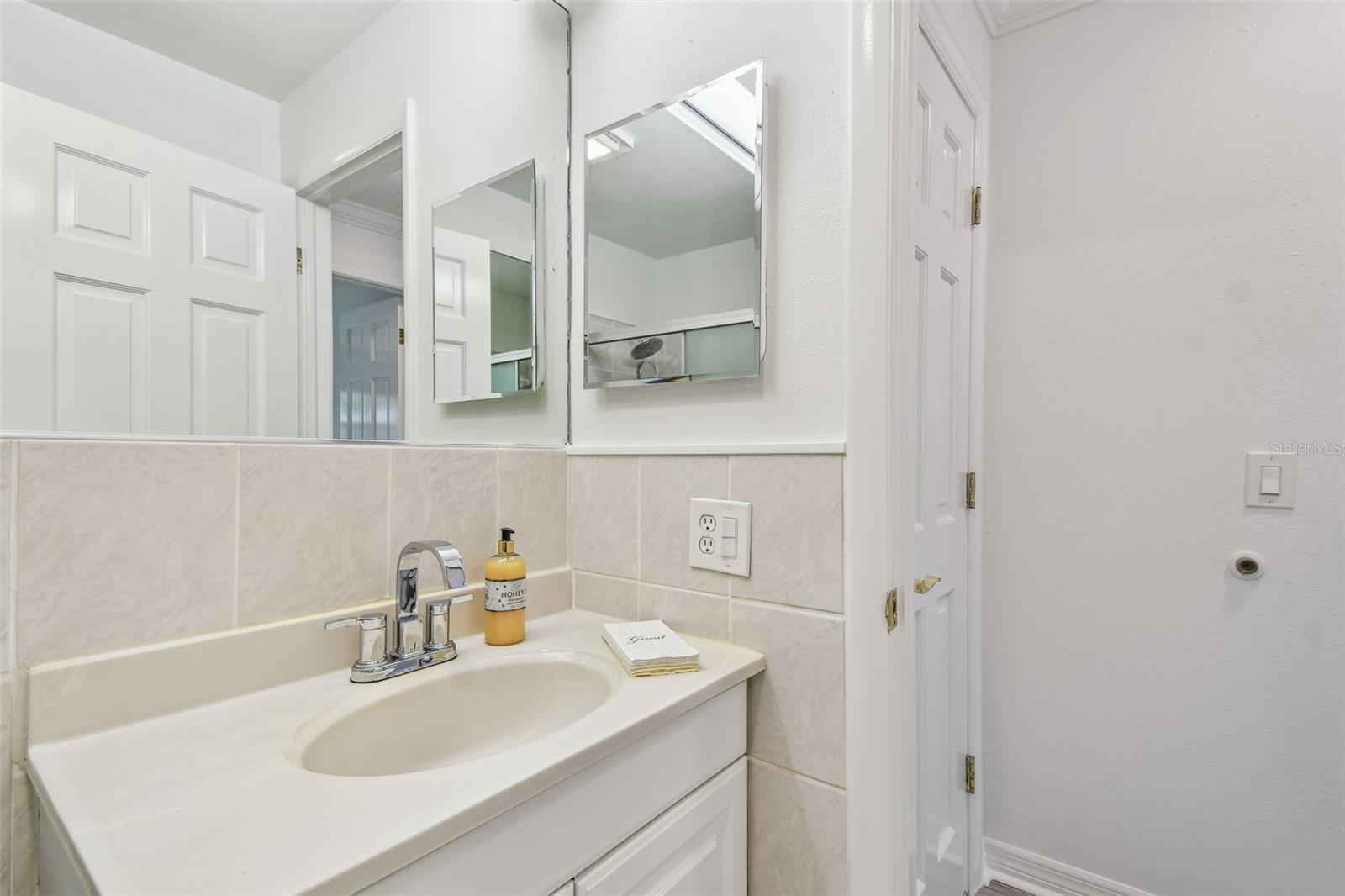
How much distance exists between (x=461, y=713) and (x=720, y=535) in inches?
18.0

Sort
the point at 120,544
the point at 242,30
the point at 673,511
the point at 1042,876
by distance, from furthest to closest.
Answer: the point at 1042,876 < the point at 673,511 < the point at 242,30 < the point at 120,544

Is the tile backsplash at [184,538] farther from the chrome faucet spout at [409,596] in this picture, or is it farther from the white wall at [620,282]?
the white wall at [620,282]

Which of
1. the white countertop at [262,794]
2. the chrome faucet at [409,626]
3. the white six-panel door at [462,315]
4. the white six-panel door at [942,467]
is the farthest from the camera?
the white six-panel door at [942,467]

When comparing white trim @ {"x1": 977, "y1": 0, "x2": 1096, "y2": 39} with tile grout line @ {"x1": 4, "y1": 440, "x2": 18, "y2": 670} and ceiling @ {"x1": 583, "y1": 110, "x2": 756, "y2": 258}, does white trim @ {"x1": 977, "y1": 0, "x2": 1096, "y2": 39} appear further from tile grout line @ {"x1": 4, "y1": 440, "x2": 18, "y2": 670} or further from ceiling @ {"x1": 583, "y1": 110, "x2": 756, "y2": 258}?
tile grout line @ {"x1": 4, "y1": 440, "x2": 18, "y2": 670}

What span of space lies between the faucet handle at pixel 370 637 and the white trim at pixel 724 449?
1.52 feet

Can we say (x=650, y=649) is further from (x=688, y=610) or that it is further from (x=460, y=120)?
(x=460, y=120)

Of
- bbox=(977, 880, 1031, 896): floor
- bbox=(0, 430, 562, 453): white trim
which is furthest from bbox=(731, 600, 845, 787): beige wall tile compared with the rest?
bbox=(977, 880, 1031, 896): floor

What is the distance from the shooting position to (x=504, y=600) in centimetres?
94

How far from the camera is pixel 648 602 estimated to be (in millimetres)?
1053

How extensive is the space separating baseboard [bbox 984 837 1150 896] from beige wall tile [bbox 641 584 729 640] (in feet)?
Result: 4.32

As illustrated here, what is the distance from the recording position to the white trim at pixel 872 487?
0.82 meters

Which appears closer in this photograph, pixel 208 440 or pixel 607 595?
pixel 208 440

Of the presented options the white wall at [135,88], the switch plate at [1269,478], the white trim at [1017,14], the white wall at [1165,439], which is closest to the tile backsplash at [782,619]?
the white wall at [135,88]

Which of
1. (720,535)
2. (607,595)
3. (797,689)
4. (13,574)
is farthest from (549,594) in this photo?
(13,574)
